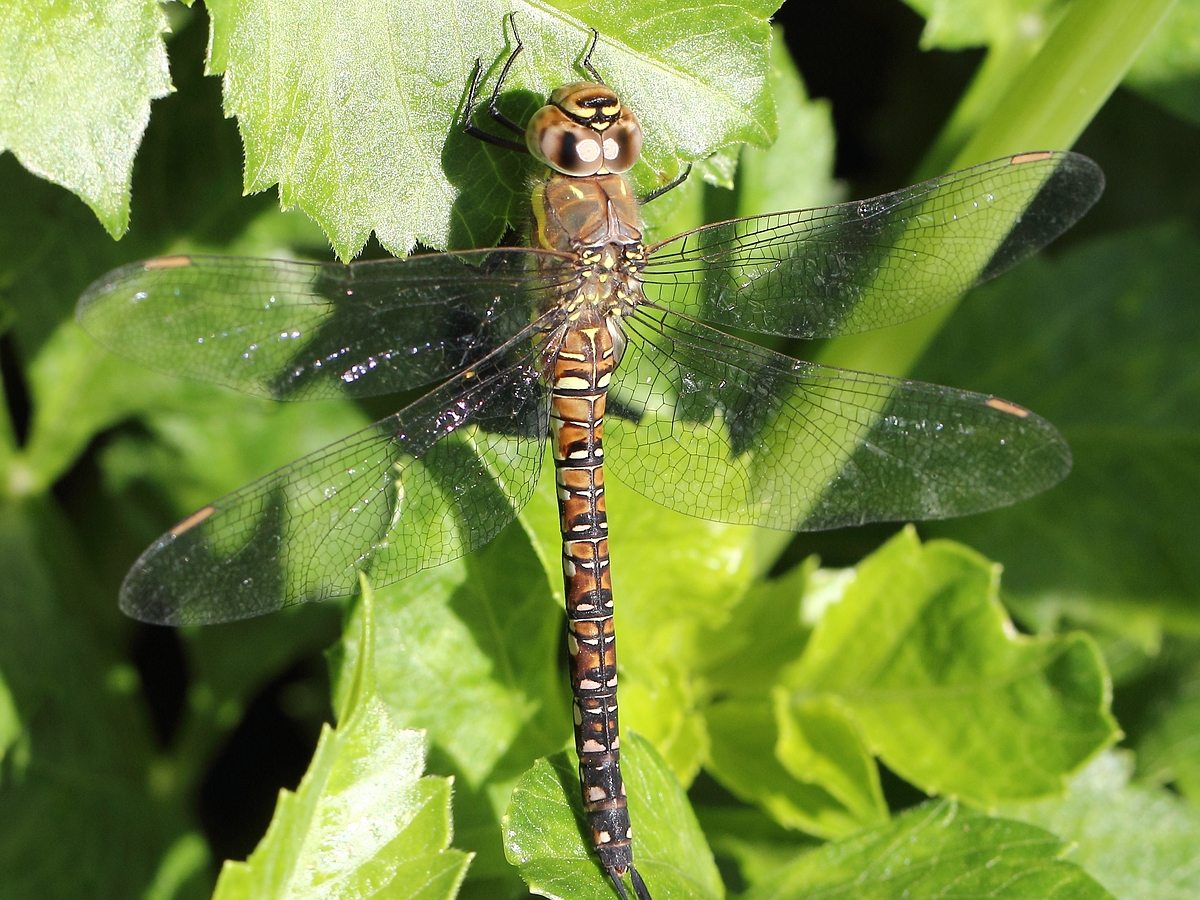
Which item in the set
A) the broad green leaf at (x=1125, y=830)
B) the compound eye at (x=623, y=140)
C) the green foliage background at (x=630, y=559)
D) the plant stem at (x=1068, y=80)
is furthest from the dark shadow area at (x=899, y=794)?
the compound eye at (x=623, y=140)

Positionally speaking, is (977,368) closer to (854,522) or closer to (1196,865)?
(854,522)

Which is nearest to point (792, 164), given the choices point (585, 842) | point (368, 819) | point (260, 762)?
point (585, 842)

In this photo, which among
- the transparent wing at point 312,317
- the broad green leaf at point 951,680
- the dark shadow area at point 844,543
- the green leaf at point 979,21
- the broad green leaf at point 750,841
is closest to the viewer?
the transparent wing at point 312,317

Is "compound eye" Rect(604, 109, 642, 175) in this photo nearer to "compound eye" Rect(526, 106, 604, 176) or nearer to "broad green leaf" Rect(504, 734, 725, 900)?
"compound eye" Rect(526, 106, 604, 176)

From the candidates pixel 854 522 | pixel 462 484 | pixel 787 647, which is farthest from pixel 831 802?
pixel 462 484

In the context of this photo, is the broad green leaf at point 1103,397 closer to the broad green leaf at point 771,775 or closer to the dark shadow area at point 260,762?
A: the broad green leaf at point 771,775

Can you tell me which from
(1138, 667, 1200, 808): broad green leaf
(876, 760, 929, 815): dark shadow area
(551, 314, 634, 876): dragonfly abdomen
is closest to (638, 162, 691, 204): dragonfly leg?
(551, 314, 634, 876): dragonfly abdomen
